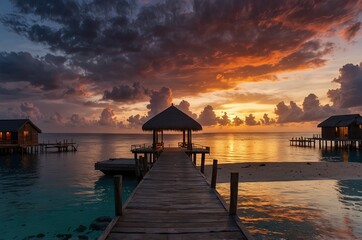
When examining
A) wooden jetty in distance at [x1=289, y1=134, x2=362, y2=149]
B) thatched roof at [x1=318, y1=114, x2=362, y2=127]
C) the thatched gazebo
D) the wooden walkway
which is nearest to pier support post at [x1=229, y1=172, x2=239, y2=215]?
the wooden walkway

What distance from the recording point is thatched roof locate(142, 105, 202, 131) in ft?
90.2

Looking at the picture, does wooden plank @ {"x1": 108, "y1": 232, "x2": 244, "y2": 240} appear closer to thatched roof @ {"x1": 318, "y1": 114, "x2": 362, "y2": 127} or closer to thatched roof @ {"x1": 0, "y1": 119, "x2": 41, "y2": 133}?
thatched roof @ {"x1": 0, "y1": 119, "x2": 41, "y2": 133}

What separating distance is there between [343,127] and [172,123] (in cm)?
5352

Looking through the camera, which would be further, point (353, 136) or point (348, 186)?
point (353, 136)

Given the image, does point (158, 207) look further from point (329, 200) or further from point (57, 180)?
point (57, 180)

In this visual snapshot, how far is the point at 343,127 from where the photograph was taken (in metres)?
65.4

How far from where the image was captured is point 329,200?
20.6m

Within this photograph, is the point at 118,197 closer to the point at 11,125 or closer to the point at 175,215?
the point at 175,215

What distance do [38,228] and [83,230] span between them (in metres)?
2.68

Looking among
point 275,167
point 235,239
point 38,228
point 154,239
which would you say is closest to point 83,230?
point 38,228

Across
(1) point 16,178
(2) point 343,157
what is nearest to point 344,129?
(2) point 343,157

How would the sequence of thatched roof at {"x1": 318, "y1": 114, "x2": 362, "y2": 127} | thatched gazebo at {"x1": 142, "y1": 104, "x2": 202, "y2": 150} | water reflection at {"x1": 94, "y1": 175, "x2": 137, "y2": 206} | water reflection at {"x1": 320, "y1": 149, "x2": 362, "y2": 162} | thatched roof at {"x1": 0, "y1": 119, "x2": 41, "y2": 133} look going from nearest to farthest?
water reflection at {"x1": 94, "y1": 175, "x2": 137, "y2": 206}, thatched gazebo at {"x1": 142, "y1": 104, "x2": 202, "y2": 150}, water reflection at {"x1": 320, "y1": 149, "x2": 362, "y2": 162}, thatched roof at {"x1": 0, "y1": 119, "x2": 41, "y2": 133}, thatched roof at {"x1": 318, "y1": 114, "x2": 362, "y2": 127}

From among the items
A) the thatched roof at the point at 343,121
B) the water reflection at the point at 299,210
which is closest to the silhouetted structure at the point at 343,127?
the thatched roof at the point at 343,121

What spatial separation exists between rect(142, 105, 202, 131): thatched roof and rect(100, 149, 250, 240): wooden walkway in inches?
559
